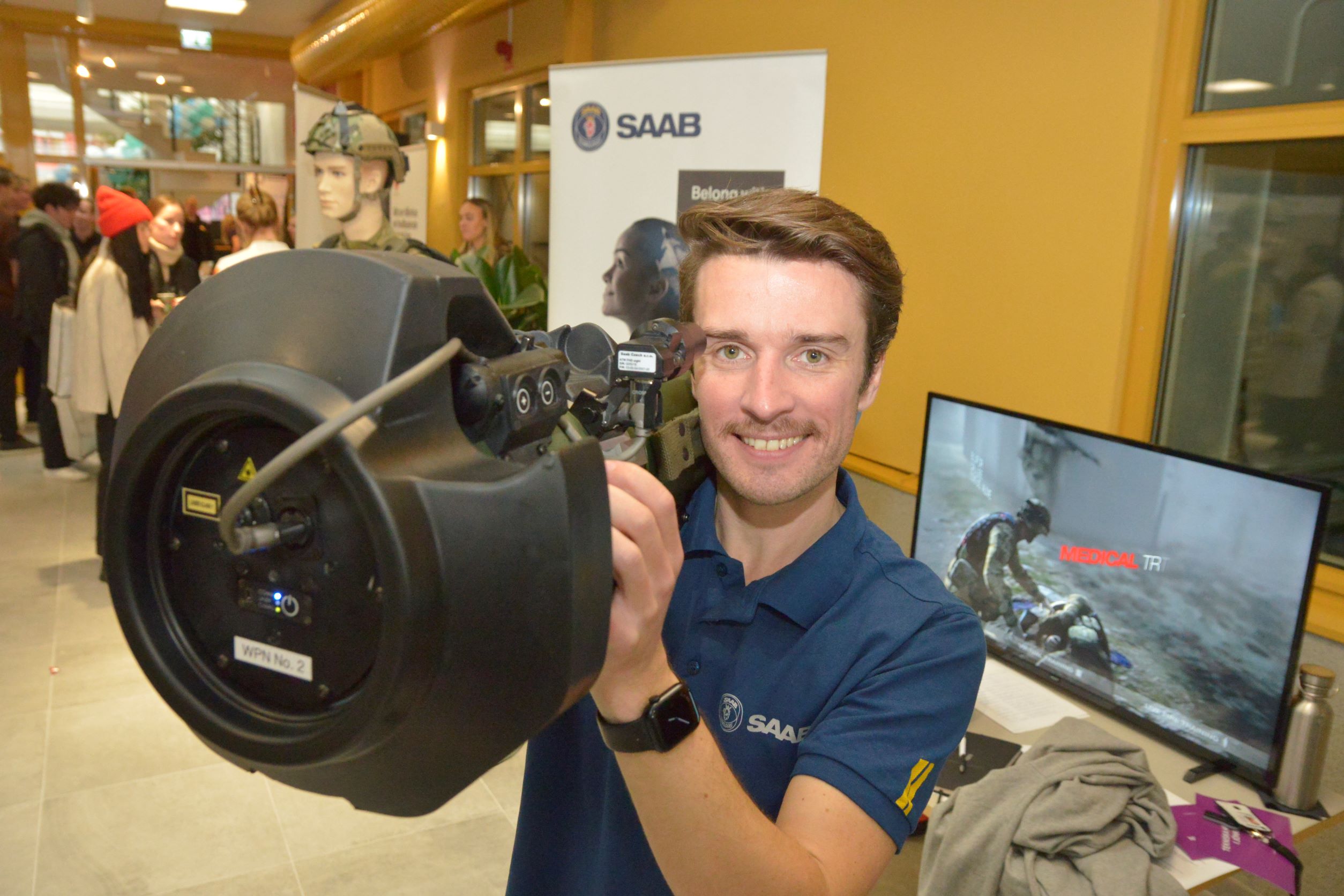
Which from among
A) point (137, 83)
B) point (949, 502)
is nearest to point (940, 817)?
point (949, 502)

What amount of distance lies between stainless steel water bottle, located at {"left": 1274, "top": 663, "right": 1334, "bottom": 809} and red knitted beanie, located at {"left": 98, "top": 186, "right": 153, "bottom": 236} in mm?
4259

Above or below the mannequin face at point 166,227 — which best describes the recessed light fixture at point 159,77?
above

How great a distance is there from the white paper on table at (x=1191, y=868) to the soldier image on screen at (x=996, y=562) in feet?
2.12

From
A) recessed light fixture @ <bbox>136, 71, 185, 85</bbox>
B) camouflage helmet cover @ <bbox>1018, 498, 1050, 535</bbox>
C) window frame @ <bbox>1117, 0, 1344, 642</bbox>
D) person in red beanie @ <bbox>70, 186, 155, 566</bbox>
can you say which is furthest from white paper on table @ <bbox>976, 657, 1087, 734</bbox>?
recessed light fixture @ <bbox>136, 71, 185, 85</bbox>

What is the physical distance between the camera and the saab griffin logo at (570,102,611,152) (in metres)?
3.59

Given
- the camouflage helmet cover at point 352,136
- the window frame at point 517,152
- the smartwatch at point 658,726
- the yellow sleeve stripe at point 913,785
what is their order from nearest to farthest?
the smartwatch at point 658,726 < the yellow sleeve stripe at point 913,785 < the camouflage helmet cover at point 352,136 < the window frame at point 517,152

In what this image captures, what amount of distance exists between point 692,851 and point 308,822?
2402 mm

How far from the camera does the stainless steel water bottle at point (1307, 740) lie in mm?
1715

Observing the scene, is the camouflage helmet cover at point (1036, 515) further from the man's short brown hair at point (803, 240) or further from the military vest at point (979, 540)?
the man's short brown hair at point (803, 240)

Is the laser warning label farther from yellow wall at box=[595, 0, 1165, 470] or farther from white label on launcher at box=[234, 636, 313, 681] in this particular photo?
yellow wall at box=[595, 0, 1165, 470]

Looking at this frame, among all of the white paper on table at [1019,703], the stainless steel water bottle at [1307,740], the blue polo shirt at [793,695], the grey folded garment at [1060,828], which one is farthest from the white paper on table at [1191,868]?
the blue polo shirt at [793,695]

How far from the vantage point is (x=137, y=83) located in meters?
Answer: 10.5

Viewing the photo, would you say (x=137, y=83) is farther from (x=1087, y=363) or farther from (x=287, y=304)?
(x=287, y=304)

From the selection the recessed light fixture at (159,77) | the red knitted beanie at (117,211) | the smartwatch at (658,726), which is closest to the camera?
the smartwatch at (658,726)
